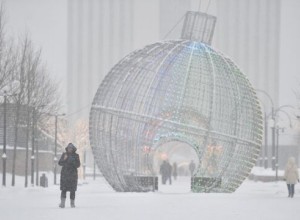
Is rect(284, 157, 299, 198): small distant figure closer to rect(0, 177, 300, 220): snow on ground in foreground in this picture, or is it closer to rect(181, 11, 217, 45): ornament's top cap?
rect(0, 177, 300, 220): snow on ground in foreground

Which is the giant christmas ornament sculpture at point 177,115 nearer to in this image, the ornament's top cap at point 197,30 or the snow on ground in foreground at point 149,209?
the ornament's top cap at point 197,30

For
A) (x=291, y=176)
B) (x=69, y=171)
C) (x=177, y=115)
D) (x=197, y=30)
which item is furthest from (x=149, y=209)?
(x=197, y=30)

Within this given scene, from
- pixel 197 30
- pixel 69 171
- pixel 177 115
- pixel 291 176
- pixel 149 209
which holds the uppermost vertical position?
pixel 197 30

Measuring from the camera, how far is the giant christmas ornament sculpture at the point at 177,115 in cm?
2527

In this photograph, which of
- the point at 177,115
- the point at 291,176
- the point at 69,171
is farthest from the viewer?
the point at 177,115

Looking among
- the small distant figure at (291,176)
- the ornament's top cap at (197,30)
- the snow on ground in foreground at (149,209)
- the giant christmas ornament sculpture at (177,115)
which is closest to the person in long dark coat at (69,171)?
the snow on ground in foreground at (149,209)

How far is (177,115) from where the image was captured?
25.4 meters

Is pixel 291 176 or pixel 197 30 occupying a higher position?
pixel 197 30

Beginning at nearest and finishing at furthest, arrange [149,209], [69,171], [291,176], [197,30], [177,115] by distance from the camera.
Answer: [149,209] → [69,171] → [291,176] → [177,115] → [197,30]

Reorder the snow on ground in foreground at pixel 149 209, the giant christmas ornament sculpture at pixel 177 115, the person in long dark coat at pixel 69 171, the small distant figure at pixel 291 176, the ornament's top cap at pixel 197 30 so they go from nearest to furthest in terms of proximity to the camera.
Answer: the snow on ground in foreground at pixel 149 209 → the person in long dark coat at pixel 69 171 → the small distant figure at pixel 291 176 → the giant christmas ornament sculpture at pixel 177 115 → the ornament's top cap at pixel 197 30

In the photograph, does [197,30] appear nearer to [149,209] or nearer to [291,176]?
[291,176]

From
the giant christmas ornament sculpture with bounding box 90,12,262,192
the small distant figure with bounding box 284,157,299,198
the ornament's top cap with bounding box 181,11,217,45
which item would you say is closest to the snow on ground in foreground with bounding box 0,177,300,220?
the small distant figure with bounding box 284,157,299,198

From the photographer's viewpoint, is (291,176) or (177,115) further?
(177,115)

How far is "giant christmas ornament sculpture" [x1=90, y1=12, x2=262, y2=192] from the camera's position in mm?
25266
